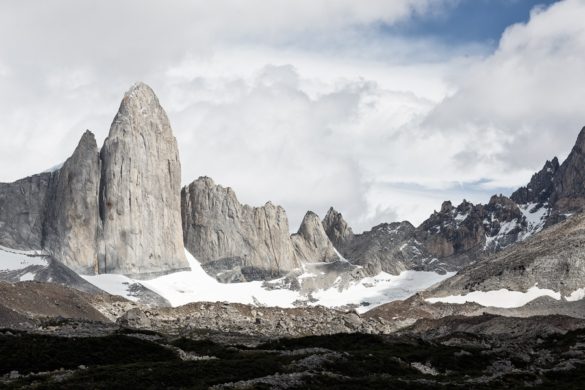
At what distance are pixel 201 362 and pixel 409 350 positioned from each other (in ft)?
128

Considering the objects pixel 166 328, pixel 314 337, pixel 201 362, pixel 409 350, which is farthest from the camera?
pixel 166 328

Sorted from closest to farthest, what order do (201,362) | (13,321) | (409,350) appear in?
(201,362) → (409,350) → (13,321)

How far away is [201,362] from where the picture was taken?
262 ft

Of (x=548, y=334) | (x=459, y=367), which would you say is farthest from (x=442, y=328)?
(x=459, y=367)

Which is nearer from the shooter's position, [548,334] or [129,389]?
[129,389]

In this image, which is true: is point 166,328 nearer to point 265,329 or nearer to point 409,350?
point 265,329

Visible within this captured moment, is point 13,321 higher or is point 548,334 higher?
point 13,321

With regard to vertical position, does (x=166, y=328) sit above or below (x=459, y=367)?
above

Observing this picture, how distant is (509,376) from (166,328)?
391 ft

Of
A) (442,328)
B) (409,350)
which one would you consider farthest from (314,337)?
(442,328)

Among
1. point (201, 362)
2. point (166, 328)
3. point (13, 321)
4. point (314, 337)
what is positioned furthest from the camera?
point (166, 328)

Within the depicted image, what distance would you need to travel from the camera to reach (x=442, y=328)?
19662cm

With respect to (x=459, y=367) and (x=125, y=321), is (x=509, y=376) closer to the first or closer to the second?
(x=459, y=367)

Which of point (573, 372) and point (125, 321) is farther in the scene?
point (125, 321)
